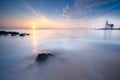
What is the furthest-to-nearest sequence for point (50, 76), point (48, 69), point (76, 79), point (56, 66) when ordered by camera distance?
1. point (56, 66)
2. point (48, 69)
3. point (50, 76)
4. point (76, 79)

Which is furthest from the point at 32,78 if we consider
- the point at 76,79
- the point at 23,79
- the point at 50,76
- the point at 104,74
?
the point at 104,74

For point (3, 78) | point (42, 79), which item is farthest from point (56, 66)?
point (3, 78)

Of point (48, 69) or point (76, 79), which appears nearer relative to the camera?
point (76, 79)

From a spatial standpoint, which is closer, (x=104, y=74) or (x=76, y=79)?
(x=76, y=79)

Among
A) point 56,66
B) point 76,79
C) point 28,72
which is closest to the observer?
point 76,79

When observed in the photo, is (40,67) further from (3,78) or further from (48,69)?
(3,78)

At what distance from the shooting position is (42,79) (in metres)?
5.27

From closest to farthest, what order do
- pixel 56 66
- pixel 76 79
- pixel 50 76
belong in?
pixel 76 79, pixel 50 76, pixel 56 66

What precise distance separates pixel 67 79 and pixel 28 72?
121 inches

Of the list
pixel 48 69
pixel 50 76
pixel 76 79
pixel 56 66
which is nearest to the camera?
pixel 76 79

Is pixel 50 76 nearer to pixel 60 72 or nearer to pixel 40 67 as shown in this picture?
pixel 60 72

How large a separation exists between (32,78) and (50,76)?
4.05 ft

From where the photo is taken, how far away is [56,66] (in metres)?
6.99

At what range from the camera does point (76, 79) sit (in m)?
5.16
